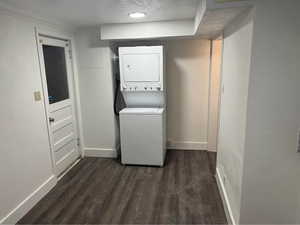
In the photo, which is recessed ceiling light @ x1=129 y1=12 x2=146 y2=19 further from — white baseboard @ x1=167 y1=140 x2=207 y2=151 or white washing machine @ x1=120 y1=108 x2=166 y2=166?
white baseboard @ x1=167 y1=140 x2=207 y2=151

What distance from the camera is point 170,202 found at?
2381 millimetres

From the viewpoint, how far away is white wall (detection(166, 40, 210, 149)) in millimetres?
3453

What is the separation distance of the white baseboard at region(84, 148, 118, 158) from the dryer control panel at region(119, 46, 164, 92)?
49.4 inches

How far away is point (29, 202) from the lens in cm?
229

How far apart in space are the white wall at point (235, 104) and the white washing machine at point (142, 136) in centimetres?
101

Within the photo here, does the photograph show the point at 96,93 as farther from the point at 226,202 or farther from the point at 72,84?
the point at 226,202

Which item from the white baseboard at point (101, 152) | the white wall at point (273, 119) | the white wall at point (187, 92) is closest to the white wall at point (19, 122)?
the white baseboard at point (101, 152)

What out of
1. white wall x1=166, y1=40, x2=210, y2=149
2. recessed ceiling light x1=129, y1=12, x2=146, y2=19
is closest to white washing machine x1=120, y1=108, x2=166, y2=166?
white wall x1=166, y1=40, x2=210, y2=149

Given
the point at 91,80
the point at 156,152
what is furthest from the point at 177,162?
the point at 91,80

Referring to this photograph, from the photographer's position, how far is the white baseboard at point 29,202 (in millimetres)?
2031

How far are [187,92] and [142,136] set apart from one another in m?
1.19

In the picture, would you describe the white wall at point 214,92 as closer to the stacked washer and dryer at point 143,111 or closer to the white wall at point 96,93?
the stacked washer and dryer at point 143,111

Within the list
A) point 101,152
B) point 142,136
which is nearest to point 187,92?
point 142,136

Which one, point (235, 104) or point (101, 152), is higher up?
point (235, 104)
